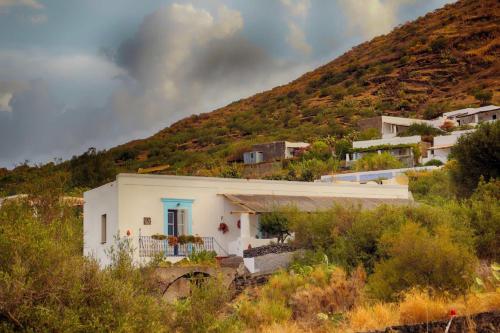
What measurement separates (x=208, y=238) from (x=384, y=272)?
32.6 feet

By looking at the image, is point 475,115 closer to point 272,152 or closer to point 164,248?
point 272,152

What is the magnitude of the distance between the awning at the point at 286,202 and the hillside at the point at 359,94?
1419 inches

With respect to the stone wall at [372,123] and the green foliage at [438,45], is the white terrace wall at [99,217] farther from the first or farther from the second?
the green foliage at [438,45]

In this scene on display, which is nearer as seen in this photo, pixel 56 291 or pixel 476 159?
pixel 56 291

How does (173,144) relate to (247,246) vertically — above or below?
above

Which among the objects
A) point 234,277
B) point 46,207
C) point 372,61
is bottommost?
point 234,277

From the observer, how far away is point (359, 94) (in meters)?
104

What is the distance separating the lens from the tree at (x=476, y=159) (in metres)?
33.0

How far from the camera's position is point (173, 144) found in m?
92.8

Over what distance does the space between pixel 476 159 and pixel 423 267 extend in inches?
588

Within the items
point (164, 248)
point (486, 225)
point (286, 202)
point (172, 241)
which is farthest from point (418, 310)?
point (286, 202)

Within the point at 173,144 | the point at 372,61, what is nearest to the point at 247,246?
the point at 173,144

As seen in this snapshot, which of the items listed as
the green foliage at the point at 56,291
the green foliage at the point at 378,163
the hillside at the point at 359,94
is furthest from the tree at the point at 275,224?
the hillside at the point at 359,94

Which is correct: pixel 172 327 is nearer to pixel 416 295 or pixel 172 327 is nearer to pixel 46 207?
pixel 416 295
